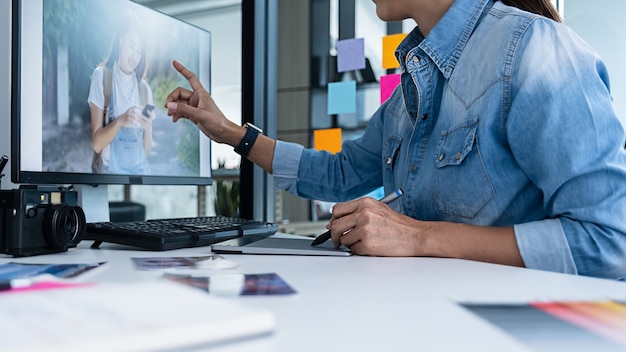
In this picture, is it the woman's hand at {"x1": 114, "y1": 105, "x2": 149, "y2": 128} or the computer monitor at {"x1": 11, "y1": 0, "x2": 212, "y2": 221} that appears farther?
the woman's hand at {"x1": 114, "y1": 105, "x2": 149, "y2": 128}

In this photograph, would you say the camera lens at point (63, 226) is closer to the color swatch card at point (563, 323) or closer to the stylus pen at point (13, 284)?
the stylus pen at point (13, 284)

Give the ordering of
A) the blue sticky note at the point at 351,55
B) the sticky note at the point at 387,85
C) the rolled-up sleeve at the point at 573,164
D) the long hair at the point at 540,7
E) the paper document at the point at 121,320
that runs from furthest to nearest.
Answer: the blue sticky note at the point at 351,55 → the sticky note at the point at 387,85 → the long hair at the point at 540,7 → the rolled-up sleeve at the point at 573,164 → the paper document at the point at 121,320

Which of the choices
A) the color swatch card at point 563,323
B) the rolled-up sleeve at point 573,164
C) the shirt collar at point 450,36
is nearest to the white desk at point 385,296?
the color swatch card at point 563,323

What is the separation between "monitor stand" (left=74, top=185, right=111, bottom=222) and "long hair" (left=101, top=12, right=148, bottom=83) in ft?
0.78

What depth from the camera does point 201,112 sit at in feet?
4.08

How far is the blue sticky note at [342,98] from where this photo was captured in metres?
2.09

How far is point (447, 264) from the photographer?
0.71 meters

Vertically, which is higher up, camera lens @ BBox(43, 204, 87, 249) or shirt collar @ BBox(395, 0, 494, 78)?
shirt collar @ BBox(395, 0, 494, 78)

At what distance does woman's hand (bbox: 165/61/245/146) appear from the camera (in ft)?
4.05

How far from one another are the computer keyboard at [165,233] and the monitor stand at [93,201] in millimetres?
132

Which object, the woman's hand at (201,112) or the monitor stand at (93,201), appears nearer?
the monitor stand at (93,201)

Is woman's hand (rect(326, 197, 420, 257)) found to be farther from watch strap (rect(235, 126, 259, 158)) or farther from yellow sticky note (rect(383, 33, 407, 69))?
yellow sticky note (rect(383, 33, 407, 69))

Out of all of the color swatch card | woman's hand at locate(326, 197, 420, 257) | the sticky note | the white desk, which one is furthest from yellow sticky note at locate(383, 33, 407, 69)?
the color swatch card

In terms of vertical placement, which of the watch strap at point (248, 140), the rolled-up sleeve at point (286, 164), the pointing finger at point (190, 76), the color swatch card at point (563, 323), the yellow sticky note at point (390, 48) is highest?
the yellow sticky note at point (390, 48)
